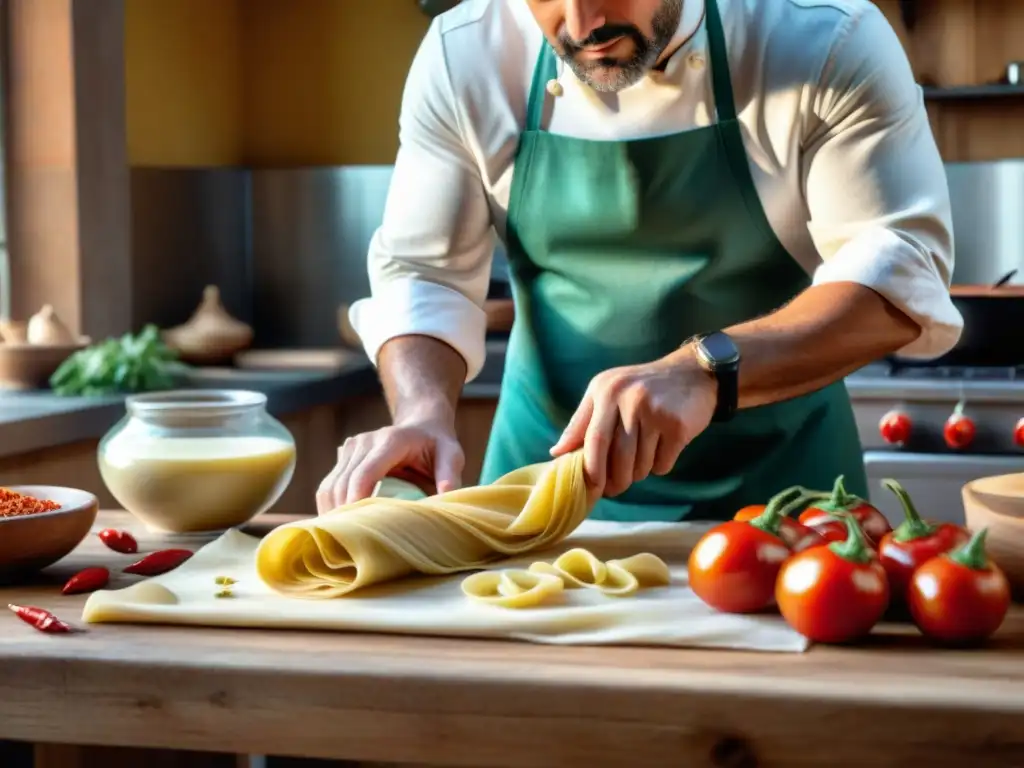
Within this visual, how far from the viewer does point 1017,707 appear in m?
0.96

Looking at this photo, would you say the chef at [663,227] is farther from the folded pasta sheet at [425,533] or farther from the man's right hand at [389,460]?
the folded pasta sheet at [425,533]

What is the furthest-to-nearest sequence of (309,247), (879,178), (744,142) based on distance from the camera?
(309,247) < (744,142) < (879,178)

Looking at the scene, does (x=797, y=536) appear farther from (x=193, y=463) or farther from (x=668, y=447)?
(x=193, y=463)

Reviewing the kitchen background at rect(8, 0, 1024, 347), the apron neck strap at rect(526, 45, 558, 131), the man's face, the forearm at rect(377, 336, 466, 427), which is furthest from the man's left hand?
the kitchen background at rect(8, 0, 1024, 347)

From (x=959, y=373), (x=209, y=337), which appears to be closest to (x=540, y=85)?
(x=959, y=373)

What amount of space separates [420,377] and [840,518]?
27.0 inches

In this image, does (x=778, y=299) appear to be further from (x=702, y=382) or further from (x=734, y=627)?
(x=734, y=627)

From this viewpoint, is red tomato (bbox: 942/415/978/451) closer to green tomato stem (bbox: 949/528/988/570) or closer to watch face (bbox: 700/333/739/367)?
watch face (bbox: 700/333/739/367)

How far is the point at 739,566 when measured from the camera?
118 cm

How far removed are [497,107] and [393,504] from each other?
0.75m

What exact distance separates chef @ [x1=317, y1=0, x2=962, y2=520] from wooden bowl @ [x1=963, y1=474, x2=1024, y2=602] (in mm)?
323

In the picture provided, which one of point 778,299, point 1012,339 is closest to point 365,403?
point 1012,339

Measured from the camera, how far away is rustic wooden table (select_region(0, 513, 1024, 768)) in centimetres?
98

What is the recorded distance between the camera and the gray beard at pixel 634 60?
5.53ft
